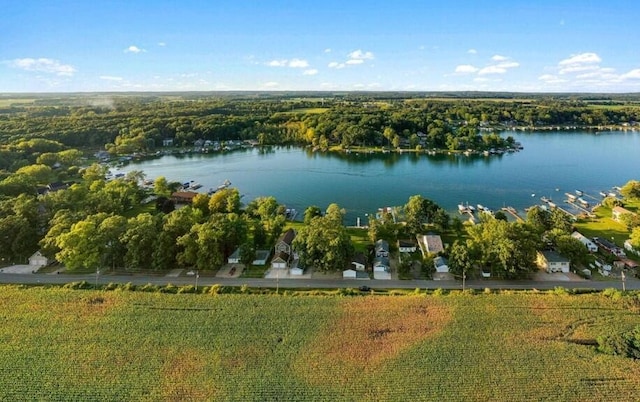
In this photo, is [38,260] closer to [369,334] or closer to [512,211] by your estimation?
[369,334]

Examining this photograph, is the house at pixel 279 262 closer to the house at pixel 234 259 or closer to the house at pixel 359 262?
the house at pixel 234 259

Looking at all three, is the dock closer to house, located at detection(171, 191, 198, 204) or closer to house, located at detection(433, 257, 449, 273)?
house, located at detection(433, 257, 449, 273)

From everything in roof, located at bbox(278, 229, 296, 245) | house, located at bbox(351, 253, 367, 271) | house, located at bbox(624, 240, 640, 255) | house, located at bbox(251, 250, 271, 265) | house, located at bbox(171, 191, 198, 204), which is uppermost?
house, located at bbox(171, 191, 198, 204)

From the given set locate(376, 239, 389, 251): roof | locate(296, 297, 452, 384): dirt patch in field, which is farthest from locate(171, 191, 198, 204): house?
locate(296, 297, 452, 384): dirt patch in field

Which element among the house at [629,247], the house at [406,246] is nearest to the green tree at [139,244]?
the house at [406,246]

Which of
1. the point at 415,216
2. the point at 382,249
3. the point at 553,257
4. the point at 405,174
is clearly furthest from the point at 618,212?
the point at 405,174
